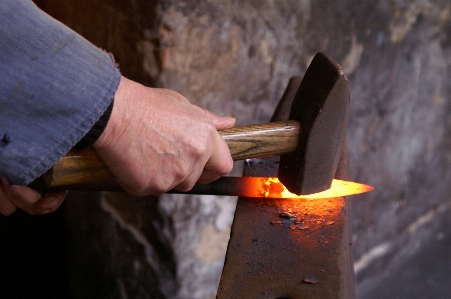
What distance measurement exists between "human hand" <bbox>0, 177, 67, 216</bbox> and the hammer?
17cm

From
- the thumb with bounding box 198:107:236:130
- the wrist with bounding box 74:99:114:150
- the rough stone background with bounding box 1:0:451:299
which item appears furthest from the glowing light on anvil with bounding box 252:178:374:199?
the rough stone background with bounding box 1:0:451:299

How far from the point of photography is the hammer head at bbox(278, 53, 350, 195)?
1064mm

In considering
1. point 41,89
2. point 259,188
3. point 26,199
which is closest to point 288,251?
point 259,188

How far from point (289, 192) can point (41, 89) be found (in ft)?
1.98

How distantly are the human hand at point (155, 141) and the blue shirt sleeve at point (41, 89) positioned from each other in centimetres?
6

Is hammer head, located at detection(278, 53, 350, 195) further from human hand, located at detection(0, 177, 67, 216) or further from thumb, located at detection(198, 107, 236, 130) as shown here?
human hand, located at detection(0, 177, 67, 216)

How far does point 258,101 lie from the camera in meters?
1.83

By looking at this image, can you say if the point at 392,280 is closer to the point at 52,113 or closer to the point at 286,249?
the point at 286,249

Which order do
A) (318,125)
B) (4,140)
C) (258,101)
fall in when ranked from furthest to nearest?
(258,101)
(318,125)
(4,140)

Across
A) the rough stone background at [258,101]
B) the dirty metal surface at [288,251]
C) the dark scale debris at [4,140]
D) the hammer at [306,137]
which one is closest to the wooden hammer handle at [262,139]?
the hammer at [306,137]

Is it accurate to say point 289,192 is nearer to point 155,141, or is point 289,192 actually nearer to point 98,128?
point 155,141

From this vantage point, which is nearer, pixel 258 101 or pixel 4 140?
pixel 4 140

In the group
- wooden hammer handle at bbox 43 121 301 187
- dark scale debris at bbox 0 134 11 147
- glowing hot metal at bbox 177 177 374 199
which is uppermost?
dark scale debris at bbox 0 134 11 147

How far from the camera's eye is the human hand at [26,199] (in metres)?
1.23
